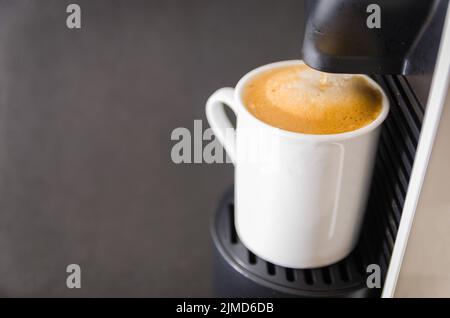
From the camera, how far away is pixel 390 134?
403mm

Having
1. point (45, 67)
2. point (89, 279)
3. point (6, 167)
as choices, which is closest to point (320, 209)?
point (89, 279)

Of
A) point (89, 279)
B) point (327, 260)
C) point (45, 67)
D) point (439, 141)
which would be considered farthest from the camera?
point (45, 67)

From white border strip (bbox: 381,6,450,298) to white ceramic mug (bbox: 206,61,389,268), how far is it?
48mm

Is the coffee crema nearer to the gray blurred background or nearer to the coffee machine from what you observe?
the coffee machine

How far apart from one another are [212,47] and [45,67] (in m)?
0.21

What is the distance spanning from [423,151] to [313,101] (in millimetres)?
89

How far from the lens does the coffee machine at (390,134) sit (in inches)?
12.7

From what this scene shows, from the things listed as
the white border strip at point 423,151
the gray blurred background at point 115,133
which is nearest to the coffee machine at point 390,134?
the white border strip at point 423,151

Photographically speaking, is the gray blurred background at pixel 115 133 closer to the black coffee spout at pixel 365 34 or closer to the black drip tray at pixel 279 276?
the black drip tray at pixel 279 276

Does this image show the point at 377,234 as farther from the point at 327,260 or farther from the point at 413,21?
the point at 413,21

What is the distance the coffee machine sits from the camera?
1.05ft

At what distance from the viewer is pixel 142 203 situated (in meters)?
0.61

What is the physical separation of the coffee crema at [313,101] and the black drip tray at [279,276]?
11cm

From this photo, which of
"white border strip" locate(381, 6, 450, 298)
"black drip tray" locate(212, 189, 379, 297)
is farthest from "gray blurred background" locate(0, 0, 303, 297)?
"white border strip" locate(381, 6, 450, 298)
